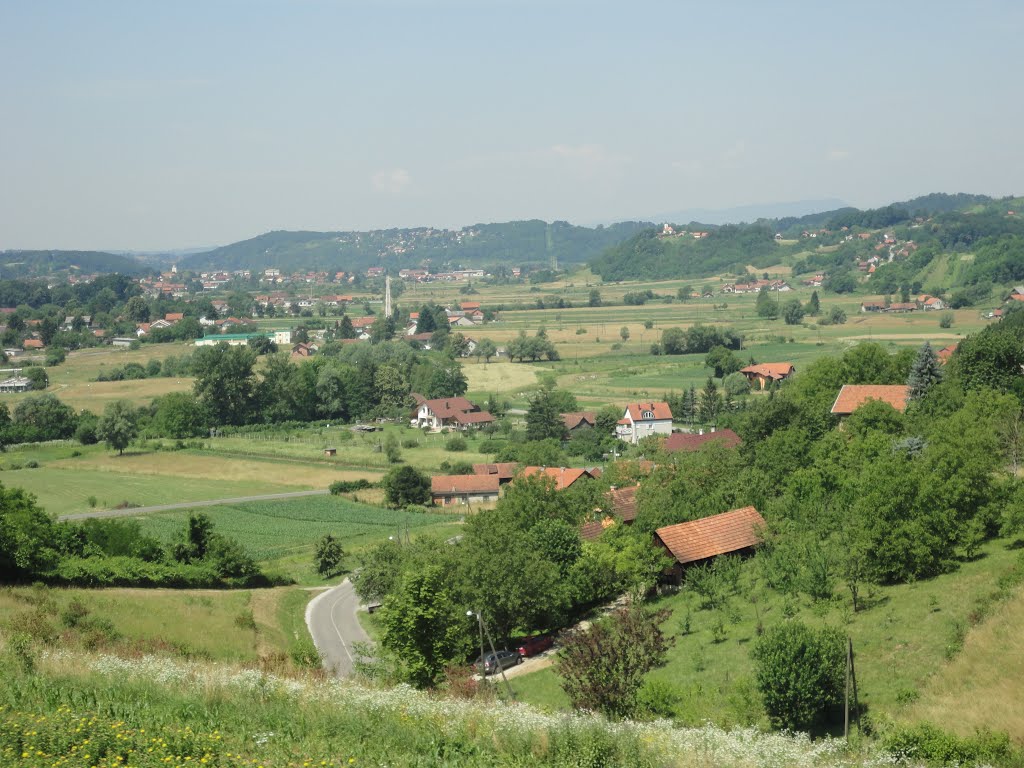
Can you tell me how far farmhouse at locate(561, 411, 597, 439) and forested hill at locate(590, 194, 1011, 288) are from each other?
102 metres

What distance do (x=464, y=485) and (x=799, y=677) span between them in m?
30.4

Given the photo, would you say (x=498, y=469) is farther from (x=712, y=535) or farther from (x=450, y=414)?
(x=712, y=535)

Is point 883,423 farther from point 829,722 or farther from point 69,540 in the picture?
point 69,540

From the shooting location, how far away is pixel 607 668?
1603 cm

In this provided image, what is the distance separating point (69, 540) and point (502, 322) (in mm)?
93431

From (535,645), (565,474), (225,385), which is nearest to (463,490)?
(565,474)

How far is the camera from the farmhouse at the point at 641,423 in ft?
180

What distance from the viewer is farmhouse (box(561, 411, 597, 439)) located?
55.4 m

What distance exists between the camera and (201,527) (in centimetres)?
2972

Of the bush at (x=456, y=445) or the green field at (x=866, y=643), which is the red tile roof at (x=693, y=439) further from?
the green field at (x=866, y=643)

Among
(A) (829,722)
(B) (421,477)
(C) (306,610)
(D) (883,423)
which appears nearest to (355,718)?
(A) (829,722)

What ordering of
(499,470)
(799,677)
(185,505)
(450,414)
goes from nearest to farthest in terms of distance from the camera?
1. (799,677)
2. (185,505)
3. (499,470)
4. (450,414)

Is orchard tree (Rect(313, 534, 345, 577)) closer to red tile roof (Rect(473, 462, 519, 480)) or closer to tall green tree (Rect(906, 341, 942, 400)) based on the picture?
red tile roof (Rect(473, 462, 519, 480))

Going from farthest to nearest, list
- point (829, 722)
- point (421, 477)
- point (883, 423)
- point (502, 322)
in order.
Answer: point (502, 322), point (421, 477), point (883, 423), point (829, 722)
